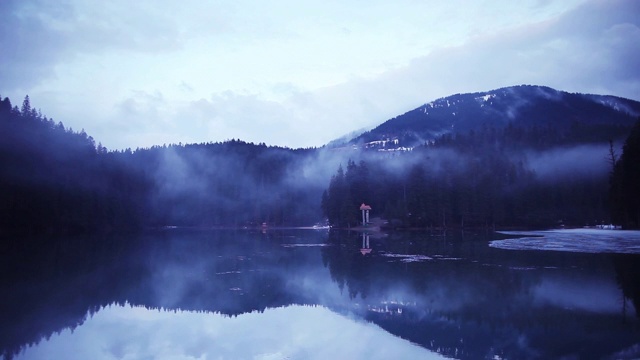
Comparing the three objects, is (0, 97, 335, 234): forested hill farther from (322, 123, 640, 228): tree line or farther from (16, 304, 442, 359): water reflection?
(16, 304, 442, 359): water reflection

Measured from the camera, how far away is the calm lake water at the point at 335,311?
43.1 feet

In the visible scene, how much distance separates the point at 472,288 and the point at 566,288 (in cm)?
379

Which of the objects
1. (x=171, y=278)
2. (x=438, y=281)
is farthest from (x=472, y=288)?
(x=171, y=278)

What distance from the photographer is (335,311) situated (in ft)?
60.6

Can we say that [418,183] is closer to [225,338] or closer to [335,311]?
[335,311]

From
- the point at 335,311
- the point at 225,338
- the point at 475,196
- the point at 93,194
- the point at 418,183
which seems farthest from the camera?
the point at 93,194

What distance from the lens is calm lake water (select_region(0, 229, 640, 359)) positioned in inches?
517

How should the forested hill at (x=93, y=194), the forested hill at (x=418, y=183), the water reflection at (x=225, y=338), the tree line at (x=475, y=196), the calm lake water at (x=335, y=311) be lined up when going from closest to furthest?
the water reflection at (x=225, y=338), the calm lake water at (x=335, y=311), the forested hill at (x=93, y=194), the forested hill at (x=418, y=183), the tree line at (x=475, y=196)

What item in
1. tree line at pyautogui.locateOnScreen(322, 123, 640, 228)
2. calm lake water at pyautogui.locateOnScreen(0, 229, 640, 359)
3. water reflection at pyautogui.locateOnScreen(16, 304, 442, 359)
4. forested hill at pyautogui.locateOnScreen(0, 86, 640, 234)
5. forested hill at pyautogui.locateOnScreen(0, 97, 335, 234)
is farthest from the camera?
tree line at pyautogui.locateOnScreen(322, 123, 640, 228)

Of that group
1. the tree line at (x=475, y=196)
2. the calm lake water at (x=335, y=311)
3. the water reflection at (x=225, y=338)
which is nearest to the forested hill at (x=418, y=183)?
the tree line at (x=475, y=196)

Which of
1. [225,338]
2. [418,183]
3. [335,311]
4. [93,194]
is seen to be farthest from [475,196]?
[225,338]

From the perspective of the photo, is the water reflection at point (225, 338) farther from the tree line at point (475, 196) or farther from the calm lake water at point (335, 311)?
the tree line at point (475, 196)

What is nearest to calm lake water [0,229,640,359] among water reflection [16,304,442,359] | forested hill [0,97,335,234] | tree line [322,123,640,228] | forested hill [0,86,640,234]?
water reflection [16,304,442,359]

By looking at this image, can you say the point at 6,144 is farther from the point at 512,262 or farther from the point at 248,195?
the point at 248,195
